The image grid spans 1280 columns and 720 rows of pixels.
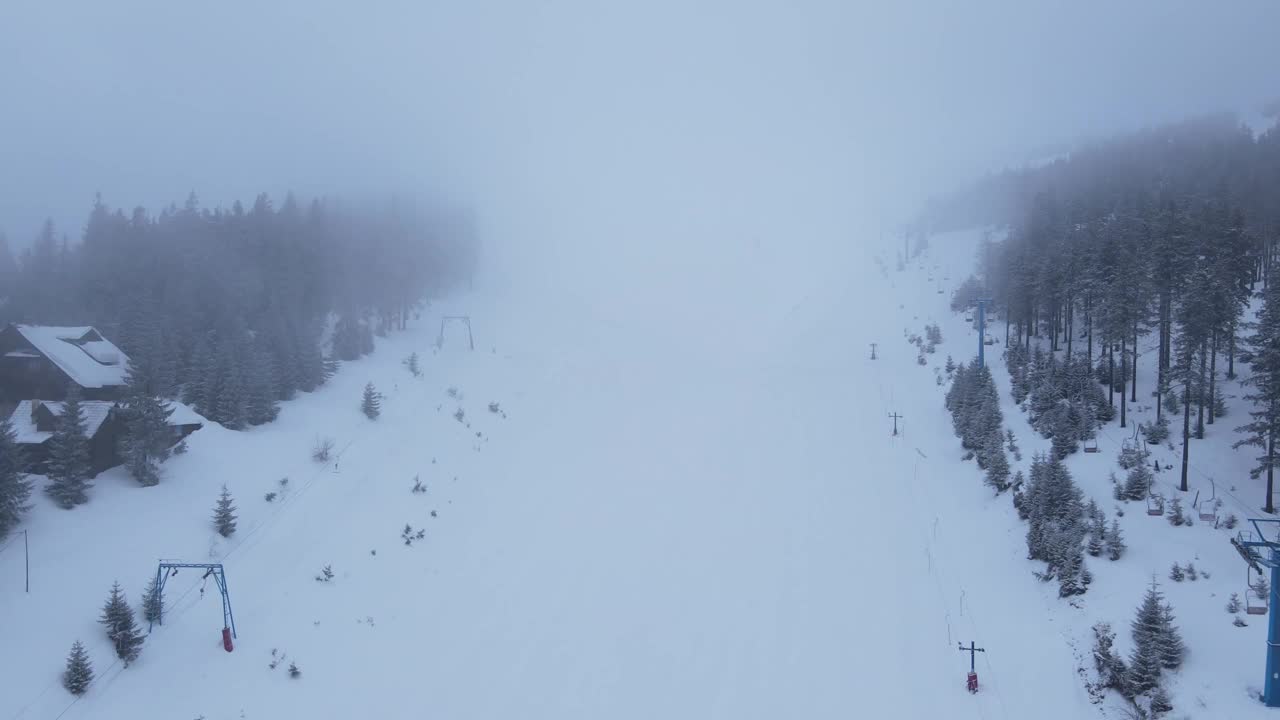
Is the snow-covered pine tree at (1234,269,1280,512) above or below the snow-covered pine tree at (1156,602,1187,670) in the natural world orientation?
above

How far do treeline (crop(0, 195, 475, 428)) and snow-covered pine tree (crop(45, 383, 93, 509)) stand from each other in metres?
5.15

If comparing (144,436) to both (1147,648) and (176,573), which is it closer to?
(176,573)

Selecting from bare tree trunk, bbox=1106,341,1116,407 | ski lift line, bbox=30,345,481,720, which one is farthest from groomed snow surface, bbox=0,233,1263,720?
bare tree trunk, bbox=1106,341,1116,407

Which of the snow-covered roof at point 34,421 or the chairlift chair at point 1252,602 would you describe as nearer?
the chairlift chair at point 1252,602

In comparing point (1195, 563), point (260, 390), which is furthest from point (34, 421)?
point (1195, 563)

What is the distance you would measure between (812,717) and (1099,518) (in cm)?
1335

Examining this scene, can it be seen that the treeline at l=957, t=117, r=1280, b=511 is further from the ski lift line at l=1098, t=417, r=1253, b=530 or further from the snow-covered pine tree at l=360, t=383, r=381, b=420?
the snow-covered pine tree at l=360, t=383, r=381, b=420

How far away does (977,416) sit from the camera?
36438mm

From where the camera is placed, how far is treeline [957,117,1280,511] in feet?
94.3

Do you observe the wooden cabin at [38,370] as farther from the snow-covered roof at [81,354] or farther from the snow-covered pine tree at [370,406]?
the snow-covered pine tree at [370,406]

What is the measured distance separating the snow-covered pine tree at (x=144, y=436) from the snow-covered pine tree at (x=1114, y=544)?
3699 centimetres

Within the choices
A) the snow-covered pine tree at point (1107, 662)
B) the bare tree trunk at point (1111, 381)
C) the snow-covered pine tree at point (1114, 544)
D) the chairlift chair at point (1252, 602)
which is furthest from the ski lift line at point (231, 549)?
the bare tree trunk at point (1111, 381)

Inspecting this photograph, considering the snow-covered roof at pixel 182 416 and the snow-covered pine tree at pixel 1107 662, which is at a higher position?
the snow-covered roof at pixel 182 416

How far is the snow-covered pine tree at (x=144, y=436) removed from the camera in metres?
27.1
